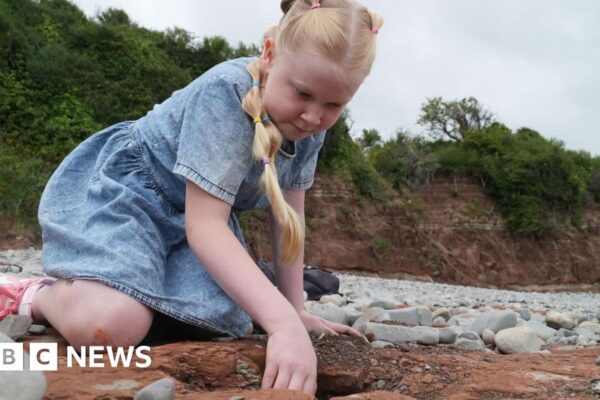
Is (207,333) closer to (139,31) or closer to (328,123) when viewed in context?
(328,123)

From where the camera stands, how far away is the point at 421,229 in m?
20.7

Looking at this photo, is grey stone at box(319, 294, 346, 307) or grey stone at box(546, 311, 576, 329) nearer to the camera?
grey stone at box(546, 311, 576, 329)

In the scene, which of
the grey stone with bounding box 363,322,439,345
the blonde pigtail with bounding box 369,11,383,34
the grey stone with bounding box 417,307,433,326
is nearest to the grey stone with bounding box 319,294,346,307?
the grey stone with bounding box 417,307,433,326

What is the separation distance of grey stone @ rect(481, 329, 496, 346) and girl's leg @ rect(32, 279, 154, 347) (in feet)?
5.66

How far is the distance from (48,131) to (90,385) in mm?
12061

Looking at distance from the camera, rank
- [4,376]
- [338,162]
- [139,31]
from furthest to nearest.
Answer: [338,162]
[139,31]
[4,376]

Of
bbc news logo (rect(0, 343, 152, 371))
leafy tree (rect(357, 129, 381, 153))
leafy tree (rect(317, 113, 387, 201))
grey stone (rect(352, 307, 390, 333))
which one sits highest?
leafy tree (rect(357, 129, 381, 153))

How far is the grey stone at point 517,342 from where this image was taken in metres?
2.74

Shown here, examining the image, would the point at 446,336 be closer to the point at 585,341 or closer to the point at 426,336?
the point at 426,336

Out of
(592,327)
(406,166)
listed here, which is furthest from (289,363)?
(406,166)

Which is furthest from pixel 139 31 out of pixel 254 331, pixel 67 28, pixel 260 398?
pixel 260 398

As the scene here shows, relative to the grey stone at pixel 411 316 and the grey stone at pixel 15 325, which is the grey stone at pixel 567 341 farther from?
the grey stone at pixel 15 325

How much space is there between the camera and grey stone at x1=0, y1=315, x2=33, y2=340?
1959 mm

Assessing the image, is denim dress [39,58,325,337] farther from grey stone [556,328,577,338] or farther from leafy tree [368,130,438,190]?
leafy tree [368,130,438,190]
